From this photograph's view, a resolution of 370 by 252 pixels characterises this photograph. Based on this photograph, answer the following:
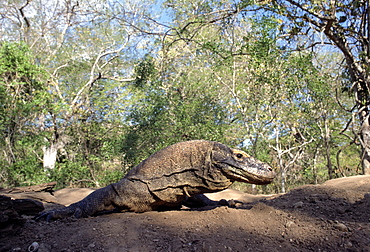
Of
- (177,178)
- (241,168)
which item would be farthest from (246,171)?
(177,178)

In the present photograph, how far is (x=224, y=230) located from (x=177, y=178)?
2.44 ft

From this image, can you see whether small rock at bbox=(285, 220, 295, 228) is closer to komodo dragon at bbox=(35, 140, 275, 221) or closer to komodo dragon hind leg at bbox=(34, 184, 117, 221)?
komodo dragon at bbox=(35, 140, 275, 221)

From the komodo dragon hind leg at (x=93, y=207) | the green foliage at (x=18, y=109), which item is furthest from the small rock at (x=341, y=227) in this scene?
the green foliage at (x=18, y=109)

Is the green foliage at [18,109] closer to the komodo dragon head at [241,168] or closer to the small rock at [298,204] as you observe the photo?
the komodo dragon head at [241,168]

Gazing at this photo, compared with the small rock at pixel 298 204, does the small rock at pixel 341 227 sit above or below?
below

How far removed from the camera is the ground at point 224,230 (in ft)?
6.27

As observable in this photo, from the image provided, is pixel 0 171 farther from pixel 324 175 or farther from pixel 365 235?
pixel 324 175

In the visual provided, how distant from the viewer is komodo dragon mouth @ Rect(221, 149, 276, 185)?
260cm

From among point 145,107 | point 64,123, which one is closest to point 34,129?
point 64,123

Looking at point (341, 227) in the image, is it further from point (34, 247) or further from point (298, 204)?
point (34, 247)

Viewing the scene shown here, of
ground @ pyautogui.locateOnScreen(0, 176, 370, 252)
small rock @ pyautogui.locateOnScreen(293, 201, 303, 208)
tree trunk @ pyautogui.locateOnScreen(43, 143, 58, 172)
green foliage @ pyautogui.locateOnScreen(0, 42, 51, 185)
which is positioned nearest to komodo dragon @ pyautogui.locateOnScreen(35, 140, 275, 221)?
ground @ pyautogui.locateOnScreen(0, 176, 370, 252)

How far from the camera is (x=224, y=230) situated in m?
2.21

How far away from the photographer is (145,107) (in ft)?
27.9

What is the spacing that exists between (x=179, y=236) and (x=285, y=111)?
7.27m
